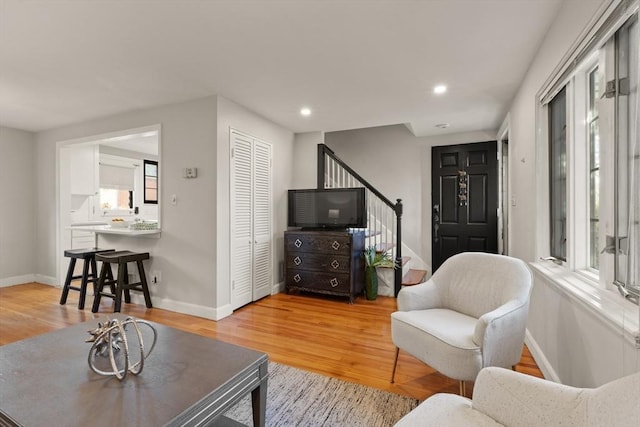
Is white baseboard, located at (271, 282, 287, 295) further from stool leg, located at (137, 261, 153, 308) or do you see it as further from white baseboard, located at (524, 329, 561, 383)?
white baseboard, located at (524, 329, 561, 383)

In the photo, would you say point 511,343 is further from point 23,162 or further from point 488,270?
point 23,162

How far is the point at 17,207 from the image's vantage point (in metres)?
4.61

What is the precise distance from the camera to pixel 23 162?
184 inches

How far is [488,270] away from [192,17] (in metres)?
2.47

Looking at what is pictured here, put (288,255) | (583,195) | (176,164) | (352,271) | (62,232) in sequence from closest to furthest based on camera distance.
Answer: (583,195), (176,164), (352,271), (288,255), (62,232)

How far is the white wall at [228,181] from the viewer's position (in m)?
3.22

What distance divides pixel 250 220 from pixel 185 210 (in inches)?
28.7

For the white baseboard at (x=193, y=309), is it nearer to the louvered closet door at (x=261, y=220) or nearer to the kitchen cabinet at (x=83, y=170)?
the louvered closet door at (x=261, y=220)

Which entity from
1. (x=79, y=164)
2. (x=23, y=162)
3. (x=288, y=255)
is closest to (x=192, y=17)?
(x=288, y=255)

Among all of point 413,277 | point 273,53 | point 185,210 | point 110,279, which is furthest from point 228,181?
point 413,277

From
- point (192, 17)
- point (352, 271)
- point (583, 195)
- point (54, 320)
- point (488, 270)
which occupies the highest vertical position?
point (192, 17)

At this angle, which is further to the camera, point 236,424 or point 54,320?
point 54,320

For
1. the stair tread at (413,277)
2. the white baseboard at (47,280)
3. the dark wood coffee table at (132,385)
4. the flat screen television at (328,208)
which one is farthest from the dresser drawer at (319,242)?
the white baseboard at (47,280)

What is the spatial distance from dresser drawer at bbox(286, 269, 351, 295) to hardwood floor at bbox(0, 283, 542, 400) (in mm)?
155
